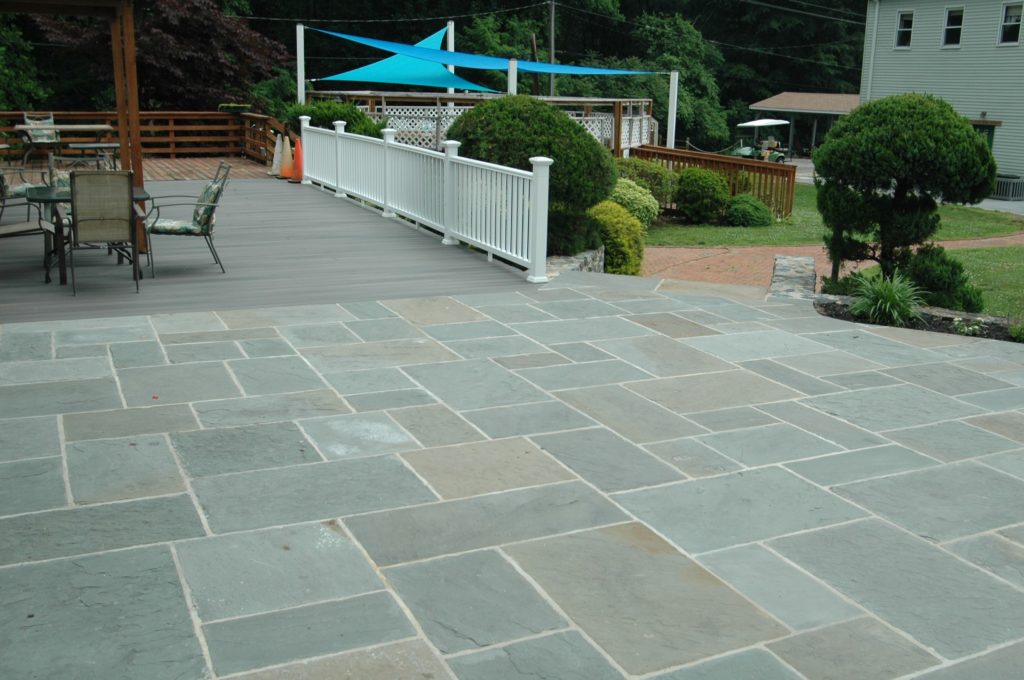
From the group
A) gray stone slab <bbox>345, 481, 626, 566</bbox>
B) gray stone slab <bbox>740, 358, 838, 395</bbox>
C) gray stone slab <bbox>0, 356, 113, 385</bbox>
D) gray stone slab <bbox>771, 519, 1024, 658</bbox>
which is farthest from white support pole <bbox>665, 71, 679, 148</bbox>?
gray stone slab <bbox>771, 519, 1024, 658</bbox>

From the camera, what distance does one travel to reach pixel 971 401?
5812 mm

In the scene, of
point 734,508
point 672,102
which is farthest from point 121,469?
point 672,102

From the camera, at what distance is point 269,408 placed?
5348 millimetres

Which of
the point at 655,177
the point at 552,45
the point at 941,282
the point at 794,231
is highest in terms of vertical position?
the point at 552,45

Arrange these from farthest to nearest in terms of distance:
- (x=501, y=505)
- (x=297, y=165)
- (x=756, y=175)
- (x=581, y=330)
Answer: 1. (x=756, y=175)
2. (x=297, y=165)
3. (x=581, y=330)
4. (x=501, y=505)

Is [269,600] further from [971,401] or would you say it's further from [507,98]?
[507,98]

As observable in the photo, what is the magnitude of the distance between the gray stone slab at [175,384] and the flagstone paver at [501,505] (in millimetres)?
27

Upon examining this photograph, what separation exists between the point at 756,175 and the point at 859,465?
17402 mm

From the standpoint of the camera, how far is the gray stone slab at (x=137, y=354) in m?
6.09

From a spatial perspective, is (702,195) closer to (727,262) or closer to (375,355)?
(727,262)

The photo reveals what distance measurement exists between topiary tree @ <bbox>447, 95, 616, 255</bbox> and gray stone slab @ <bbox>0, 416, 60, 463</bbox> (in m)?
5.84

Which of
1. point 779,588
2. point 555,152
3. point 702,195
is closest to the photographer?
point 779,588

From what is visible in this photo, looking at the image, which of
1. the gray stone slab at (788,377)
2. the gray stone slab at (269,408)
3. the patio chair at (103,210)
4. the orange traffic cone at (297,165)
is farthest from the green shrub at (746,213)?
the gray stone slab at (269,408)

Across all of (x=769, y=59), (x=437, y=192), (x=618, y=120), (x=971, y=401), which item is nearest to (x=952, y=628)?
(x=971, y=401)
